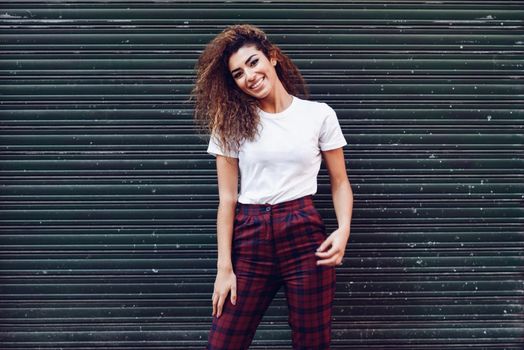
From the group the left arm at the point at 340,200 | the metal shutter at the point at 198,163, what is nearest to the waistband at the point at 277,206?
the left arm at the point at 340,200

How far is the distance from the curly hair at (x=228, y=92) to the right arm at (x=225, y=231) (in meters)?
0.11

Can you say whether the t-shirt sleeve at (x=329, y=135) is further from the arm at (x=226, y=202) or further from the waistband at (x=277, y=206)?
the arm at (x=226, y=202)

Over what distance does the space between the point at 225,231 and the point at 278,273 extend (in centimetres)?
35

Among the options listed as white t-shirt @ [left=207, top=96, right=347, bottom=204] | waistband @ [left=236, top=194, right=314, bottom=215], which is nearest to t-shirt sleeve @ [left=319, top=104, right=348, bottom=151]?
white t-shirt @ [left=207, top=96, right=347, bottom=204]

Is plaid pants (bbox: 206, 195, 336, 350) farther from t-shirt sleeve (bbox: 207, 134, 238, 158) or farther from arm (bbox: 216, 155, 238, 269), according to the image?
t-shirt sleeve (bbox: 207, 134, 238, 158)

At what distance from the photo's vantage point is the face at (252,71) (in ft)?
7.55

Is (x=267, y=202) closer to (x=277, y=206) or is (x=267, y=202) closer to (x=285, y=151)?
(x=277, y=206)

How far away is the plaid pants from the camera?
229 centimetres

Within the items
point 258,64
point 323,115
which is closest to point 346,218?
point 323,115

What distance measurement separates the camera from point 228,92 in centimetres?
246

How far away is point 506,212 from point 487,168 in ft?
1.14

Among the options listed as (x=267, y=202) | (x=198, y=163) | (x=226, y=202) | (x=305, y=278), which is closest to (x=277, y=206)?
(x=267, y=202)

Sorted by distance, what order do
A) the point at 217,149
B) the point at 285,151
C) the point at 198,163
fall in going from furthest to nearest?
1. the point at 198,163
2. the point at 217,149
3. the point at 285,151

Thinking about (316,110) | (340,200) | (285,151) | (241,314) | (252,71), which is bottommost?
(241,314)
